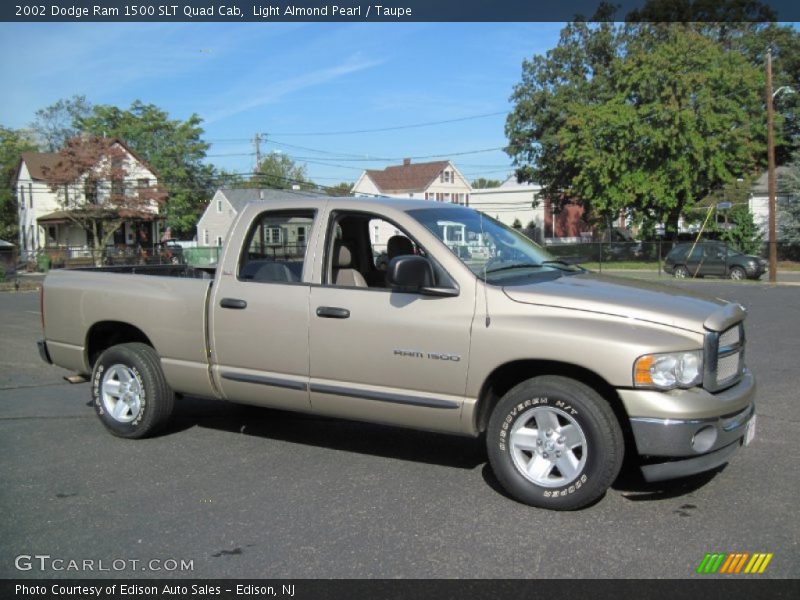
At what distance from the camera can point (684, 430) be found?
13.7ft

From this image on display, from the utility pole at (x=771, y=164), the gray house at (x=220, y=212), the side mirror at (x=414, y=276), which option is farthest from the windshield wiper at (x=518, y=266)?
the gray house at (x=220, y=212)

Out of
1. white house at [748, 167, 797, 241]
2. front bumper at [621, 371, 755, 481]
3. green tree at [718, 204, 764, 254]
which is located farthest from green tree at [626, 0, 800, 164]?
front bumper at [621, 371, 755, 481]

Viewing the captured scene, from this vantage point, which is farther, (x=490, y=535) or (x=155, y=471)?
(x=155, y=471)

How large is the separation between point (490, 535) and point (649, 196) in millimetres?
41533

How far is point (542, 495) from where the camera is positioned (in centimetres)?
451

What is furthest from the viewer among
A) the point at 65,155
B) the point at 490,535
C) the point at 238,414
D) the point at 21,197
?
the point at 21,197

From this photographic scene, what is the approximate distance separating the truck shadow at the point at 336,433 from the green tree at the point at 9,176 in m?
61.0

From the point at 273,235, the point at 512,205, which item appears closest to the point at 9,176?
the point at 512,205

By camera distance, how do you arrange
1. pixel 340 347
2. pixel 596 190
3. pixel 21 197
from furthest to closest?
pixel 21 197 < pixel 596 190 < pixel 340 347

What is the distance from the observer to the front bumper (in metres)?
4.18

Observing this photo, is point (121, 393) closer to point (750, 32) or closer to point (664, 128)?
point (664, 128)
